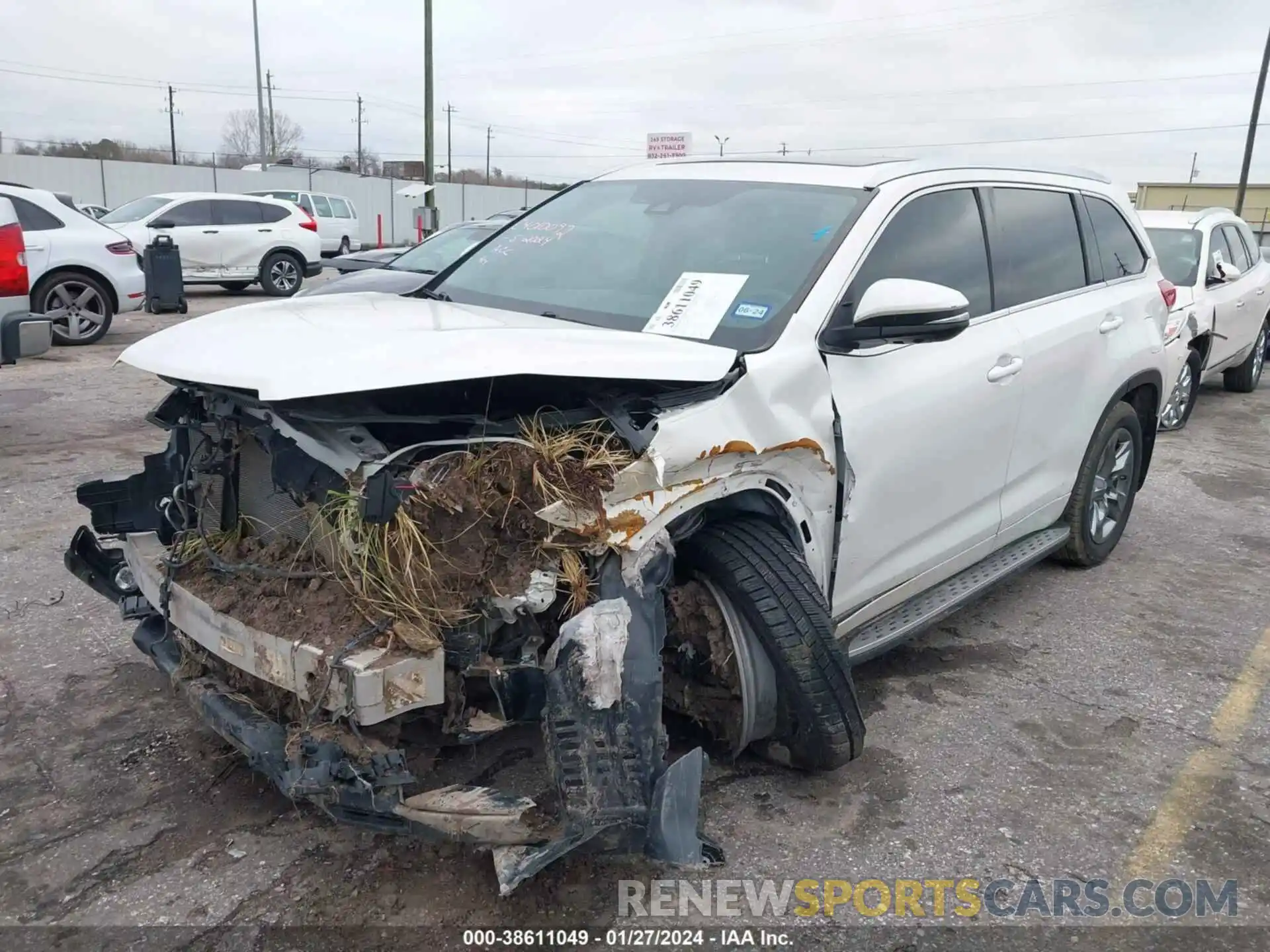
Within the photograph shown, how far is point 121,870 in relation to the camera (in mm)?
2672

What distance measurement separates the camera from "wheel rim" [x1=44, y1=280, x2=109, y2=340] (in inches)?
412

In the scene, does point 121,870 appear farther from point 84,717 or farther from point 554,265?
point 554,265

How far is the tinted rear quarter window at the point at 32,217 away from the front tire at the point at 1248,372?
1240cm

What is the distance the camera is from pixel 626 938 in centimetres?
250

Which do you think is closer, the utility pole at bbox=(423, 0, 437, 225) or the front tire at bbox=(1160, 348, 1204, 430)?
the front tire at bbox=(1160, 348, 1204, 430)

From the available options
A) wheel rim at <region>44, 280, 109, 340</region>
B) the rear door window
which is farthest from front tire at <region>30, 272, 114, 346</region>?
the rear door window

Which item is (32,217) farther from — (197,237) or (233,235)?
(233,235)

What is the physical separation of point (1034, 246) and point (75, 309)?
9921 millimetres

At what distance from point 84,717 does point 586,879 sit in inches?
74.1

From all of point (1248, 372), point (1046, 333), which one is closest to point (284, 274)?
point (1248, 372)

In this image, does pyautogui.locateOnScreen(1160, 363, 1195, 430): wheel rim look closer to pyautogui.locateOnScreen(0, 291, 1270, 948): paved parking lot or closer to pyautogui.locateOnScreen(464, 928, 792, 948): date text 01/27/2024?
pyautogui.locateOnScreen(0, 291, 1270, 948): paved parking lot

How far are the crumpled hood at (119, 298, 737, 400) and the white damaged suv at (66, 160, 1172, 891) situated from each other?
1 centimetres

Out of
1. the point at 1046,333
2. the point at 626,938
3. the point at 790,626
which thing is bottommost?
the point at 626,938

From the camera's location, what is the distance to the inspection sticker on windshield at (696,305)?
309cm
